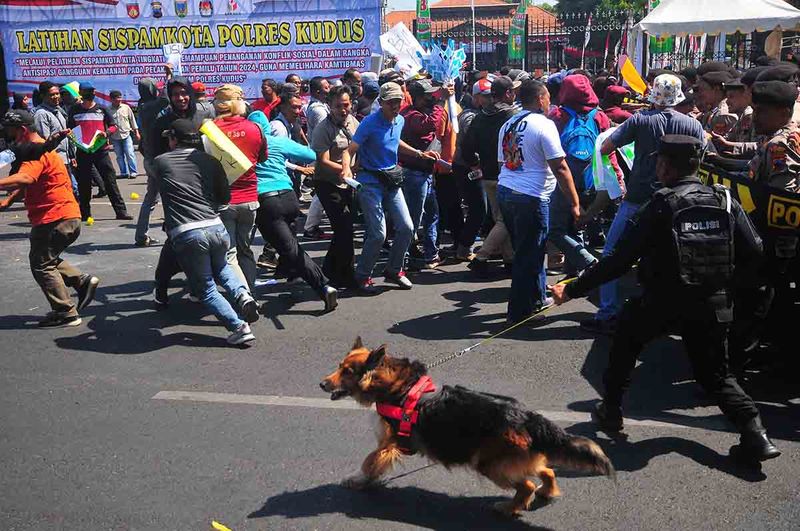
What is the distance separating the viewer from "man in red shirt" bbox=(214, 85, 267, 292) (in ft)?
22.4

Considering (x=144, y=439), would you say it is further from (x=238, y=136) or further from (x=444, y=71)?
(x=444, y=71)

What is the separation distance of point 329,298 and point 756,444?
415 cm

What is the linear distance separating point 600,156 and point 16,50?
18494 mm

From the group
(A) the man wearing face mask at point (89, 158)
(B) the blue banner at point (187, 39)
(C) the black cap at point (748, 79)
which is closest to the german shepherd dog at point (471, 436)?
(C) the black cap at point (748, 79)

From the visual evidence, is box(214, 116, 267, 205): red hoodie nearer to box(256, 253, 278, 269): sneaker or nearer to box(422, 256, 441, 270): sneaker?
box(256, 253, 278, 269): sneaker

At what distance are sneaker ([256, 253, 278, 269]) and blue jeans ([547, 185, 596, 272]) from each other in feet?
11.3

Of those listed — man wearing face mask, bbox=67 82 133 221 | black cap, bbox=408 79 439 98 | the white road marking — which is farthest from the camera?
man wearing face mask, bbox=67 82 133 221

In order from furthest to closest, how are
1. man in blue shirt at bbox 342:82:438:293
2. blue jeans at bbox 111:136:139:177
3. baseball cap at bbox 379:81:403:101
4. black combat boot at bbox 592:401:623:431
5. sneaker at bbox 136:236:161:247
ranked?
blue jeans at bbox 111:136:139:177
sneaker at bbox 136:236:161:247
man in blue shirt at bbox 342:82:438:293
baseball cap at bbox 379:81:403:101
black combat boot at bbox 592:401:623:431

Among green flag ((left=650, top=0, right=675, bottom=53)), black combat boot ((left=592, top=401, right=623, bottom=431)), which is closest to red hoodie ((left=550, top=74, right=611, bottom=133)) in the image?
black combat boot ((left=592, top=401, right=623, bottom=431))

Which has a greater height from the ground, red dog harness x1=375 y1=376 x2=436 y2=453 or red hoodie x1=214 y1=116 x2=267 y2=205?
red hoodie x1=214 y1=116 x2=267 y2=205

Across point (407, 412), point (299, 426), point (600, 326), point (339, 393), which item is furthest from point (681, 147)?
point (299, 426)

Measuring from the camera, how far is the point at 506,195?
664 cm

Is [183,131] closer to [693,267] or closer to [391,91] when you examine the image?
[391,91]

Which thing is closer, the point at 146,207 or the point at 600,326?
the point at 600,326
